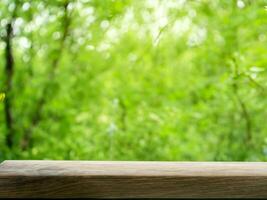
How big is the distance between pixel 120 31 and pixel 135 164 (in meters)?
2.73

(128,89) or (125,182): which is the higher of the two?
(125,182)

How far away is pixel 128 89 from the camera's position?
12.7ft

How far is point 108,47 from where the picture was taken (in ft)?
12.1

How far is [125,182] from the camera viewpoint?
3.76ft

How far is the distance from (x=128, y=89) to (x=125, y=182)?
9.01ft

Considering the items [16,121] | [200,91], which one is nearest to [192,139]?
[200,91]

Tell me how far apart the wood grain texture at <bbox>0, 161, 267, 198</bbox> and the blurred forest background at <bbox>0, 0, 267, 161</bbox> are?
1785 millimetres

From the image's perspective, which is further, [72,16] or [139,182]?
[72,16]

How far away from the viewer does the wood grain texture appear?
1121 mm

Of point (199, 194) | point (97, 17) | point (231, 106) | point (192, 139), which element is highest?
point (97, 17)

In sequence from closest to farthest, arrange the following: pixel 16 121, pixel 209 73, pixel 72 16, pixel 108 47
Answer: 1. pixel 72 16
2. pixel 16 121
3. pixel 108 47
4. pixel 209 73

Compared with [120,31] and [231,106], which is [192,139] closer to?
[231,106]

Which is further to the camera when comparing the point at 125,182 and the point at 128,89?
the point at 128,89

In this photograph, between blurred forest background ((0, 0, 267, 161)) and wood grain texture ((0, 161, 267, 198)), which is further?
blurred forest background ((0, 0, 267, 161))
